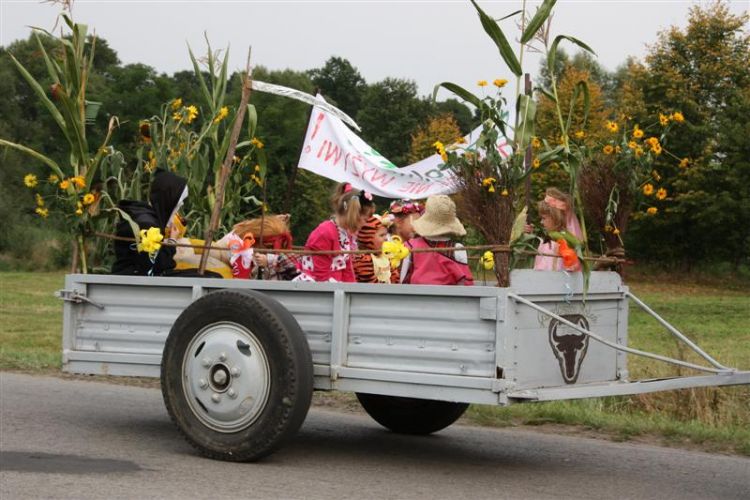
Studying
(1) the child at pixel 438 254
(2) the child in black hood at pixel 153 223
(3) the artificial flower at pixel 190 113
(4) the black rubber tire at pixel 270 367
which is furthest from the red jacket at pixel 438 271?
(3) the artificial flower at pixel 190 113

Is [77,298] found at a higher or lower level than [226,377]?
higher

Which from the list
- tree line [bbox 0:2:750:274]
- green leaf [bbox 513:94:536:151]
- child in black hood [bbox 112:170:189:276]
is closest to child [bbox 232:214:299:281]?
child in black hood [bbox 112:170:189:276]

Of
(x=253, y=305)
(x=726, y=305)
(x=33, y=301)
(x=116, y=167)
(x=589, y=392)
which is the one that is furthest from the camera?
(x=726, y=305)

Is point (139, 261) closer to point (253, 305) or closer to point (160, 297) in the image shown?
point (160, 297)

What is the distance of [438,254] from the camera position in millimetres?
6496

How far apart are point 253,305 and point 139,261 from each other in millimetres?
1513

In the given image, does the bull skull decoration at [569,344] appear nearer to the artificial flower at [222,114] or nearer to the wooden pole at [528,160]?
the wooden pole at [528,160]

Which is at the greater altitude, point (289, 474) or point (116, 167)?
point (116, 167)

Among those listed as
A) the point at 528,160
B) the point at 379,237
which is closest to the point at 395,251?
the point at 528,160

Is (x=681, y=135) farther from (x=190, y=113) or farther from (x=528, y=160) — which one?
(x=528, y=160)

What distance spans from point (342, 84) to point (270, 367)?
2268 inches

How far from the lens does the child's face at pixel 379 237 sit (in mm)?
8734

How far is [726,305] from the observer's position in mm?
24906

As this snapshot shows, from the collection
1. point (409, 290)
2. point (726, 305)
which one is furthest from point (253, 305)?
point (726, 305)
